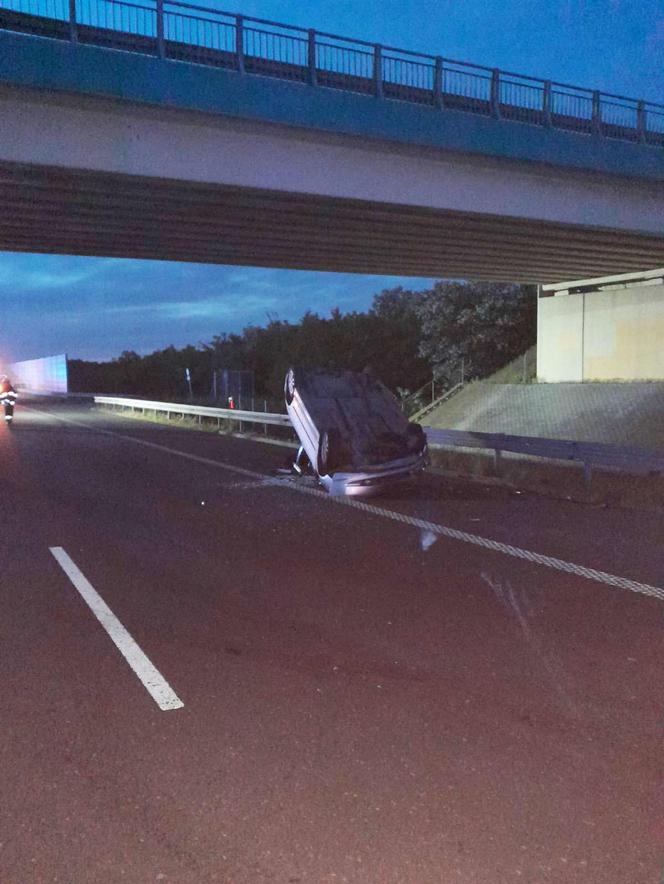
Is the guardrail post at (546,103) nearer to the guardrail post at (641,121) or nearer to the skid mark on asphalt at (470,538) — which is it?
the guardrail post at (641,121)

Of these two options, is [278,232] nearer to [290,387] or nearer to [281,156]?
[281,156]

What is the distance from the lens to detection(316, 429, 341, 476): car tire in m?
10.8

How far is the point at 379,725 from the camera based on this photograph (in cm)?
410

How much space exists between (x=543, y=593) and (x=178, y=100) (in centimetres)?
1171

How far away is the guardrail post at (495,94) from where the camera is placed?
55.8ft

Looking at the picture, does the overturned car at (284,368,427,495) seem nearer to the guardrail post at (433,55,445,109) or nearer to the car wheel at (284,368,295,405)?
the car wheel at (284,368,295,405)

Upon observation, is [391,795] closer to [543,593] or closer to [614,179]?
[543,593]

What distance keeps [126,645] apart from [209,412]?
64.8 feet

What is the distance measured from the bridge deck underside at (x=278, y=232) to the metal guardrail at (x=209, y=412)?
479cm

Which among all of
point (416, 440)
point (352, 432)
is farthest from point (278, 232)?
point (416, 440)

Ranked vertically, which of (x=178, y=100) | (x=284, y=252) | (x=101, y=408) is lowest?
(x=101, y=408)

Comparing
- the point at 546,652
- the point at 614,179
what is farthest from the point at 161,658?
the point at 614,179

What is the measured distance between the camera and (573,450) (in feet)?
41.8

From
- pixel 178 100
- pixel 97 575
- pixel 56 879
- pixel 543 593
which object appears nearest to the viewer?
pixel 56 879
